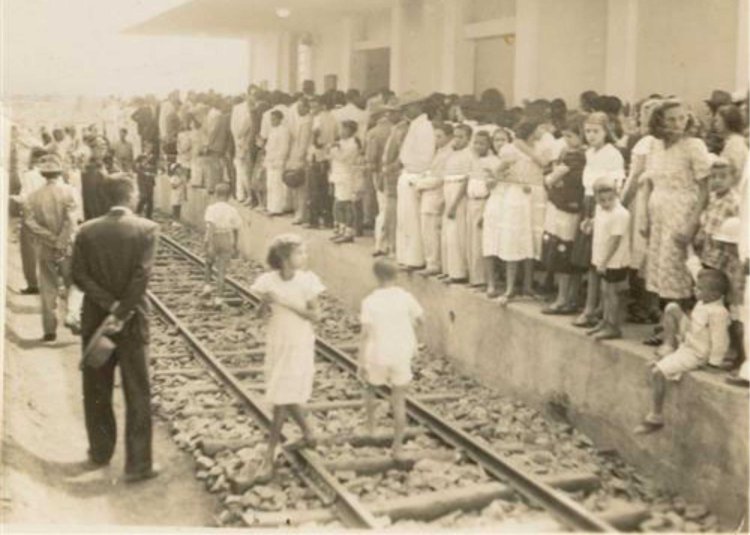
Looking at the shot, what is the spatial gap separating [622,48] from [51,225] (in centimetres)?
519

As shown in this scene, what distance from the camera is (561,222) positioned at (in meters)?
7.33

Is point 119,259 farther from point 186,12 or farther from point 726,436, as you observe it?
point 186,12

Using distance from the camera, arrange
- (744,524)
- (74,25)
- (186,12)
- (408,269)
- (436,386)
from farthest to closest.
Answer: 1. (186,12)
2. (408,269)
3. (436,386)
4. (74,25)
5. (744,524)

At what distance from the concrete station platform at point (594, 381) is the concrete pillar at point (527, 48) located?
244 cm

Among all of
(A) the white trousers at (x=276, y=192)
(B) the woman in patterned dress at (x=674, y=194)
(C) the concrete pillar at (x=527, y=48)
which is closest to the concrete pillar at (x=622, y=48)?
(C) the concrete pillar at (x=527, y=48)

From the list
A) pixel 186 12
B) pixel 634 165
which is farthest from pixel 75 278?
pixel 186 12

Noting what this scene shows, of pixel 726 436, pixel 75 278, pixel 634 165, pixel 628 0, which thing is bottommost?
pixel 726 436

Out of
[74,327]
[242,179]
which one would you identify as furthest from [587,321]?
[242,179]

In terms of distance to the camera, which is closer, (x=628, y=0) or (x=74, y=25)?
(x=74, y=25)

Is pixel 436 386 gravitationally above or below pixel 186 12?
below

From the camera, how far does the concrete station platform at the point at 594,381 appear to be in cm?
548

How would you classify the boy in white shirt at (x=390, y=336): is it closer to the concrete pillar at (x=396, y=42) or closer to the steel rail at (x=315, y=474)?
the steel rail at (x=315, y=474)

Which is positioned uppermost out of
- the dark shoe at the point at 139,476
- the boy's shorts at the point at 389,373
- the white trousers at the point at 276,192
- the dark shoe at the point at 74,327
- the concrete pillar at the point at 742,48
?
the concrete pillar at the point at 742,48

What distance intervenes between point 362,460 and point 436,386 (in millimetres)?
1837
